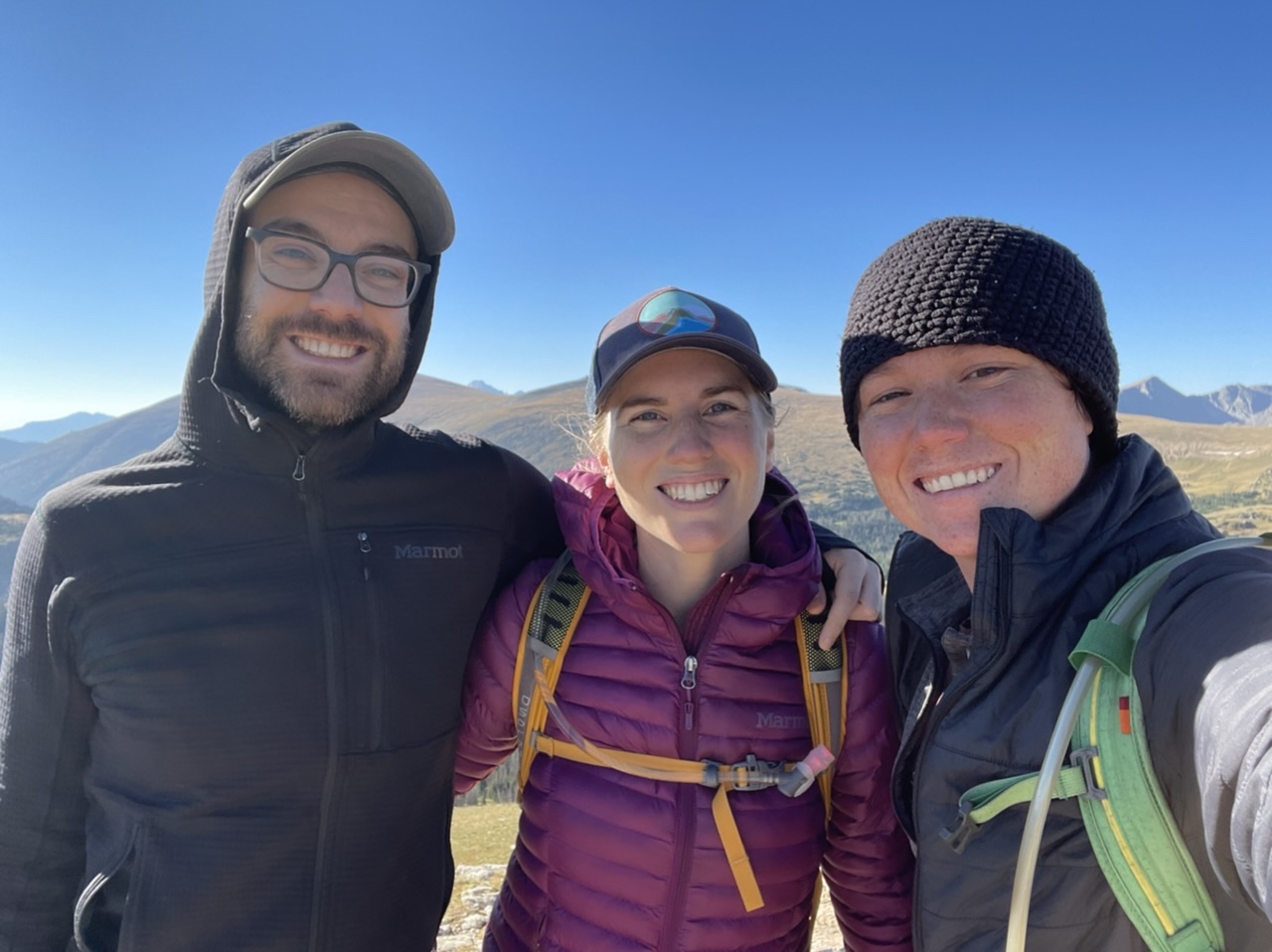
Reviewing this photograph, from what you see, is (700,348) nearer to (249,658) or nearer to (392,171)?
(392,171)

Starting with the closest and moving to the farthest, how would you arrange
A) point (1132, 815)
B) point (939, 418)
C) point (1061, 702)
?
point (1132, 815), point (1061, 702), point (939, 418)

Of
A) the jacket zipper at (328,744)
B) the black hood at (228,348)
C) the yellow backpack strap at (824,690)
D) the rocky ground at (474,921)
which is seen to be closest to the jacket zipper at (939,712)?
the yellow backpack strap at (824,690)

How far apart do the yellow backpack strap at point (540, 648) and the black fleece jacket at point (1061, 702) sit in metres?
1.61

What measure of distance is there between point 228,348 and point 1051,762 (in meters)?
4.01

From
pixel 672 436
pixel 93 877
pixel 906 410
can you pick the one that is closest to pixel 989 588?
pixel 906 410

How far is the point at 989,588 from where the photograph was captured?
2.55 metres

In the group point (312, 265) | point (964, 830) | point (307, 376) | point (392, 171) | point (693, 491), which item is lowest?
point (964, 830)

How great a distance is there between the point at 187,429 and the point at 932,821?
12.2 ft

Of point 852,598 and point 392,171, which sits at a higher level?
point 392,171

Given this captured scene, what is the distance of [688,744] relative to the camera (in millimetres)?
3281

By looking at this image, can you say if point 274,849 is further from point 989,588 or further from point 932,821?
point 989,588

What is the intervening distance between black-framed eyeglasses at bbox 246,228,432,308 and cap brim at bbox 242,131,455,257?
214mm

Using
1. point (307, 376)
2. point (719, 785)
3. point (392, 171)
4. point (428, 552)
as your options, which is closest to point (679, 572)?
point (719, 785)

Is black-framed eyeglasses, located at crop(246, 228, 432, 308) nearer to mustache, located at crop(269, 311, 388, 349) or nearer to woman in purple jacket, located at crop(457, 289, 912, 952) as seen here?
mustache, located at crop(269, 311, 388, 349)
